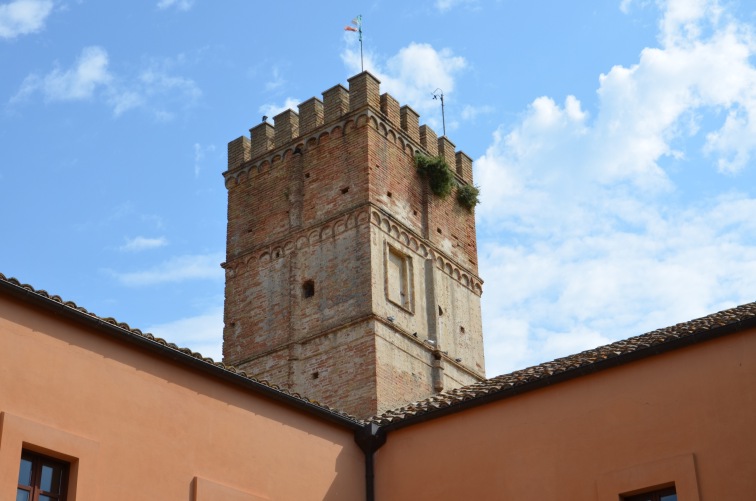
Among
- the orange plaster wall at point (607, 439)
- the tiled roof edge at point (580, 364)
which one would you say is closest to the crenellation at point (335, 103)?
the tiled roof edge at point (580, 364)

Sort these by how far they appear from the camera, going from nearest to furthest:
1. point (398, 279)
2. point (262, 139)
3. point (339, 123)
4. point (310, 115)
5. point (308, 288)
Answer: point (308, 288) → point (398, 279) → point (339, 123) → point (310, 115) → point (262, 139)

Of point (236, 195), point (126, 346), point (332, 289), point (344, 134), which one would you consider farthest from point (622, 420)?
point (236, 195)

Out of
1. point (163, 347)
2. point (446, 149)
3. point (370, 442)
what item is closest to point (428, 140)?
point (446, 149)

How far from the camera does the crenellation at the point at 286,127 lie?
30000mm

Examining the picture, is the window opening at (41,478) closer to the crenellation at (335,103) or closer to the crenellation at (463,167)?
the crenellation at (335,103)

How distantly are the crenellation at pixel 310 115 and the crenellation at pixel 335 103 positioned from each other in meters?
0.23

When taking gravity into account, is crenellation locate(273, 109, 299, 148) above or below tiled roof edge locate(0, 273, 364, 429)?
above

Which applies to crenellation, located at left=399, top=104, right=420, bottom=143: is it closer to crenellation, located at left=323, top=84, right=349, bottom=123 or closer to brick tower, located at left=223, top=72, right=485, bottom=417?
brick tower, located at left=223, top=72, right=485, bottom=417

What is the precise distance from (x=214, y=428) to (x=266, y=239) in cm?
1546

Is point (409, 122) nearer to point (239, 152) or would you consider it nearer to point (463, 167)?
point (463, 167)

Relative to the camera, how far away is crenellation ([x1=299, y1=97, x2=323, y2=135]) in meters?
29.6

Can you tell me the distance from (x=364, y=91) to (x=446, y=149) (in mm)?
3141

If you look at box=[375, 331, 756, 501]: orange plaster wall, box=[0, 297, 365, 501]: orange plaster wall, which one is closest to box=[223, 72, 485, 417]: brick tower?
box=[375, 331, 756, 501]: orange plaster wall

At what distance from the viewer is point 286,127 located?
30.2m
